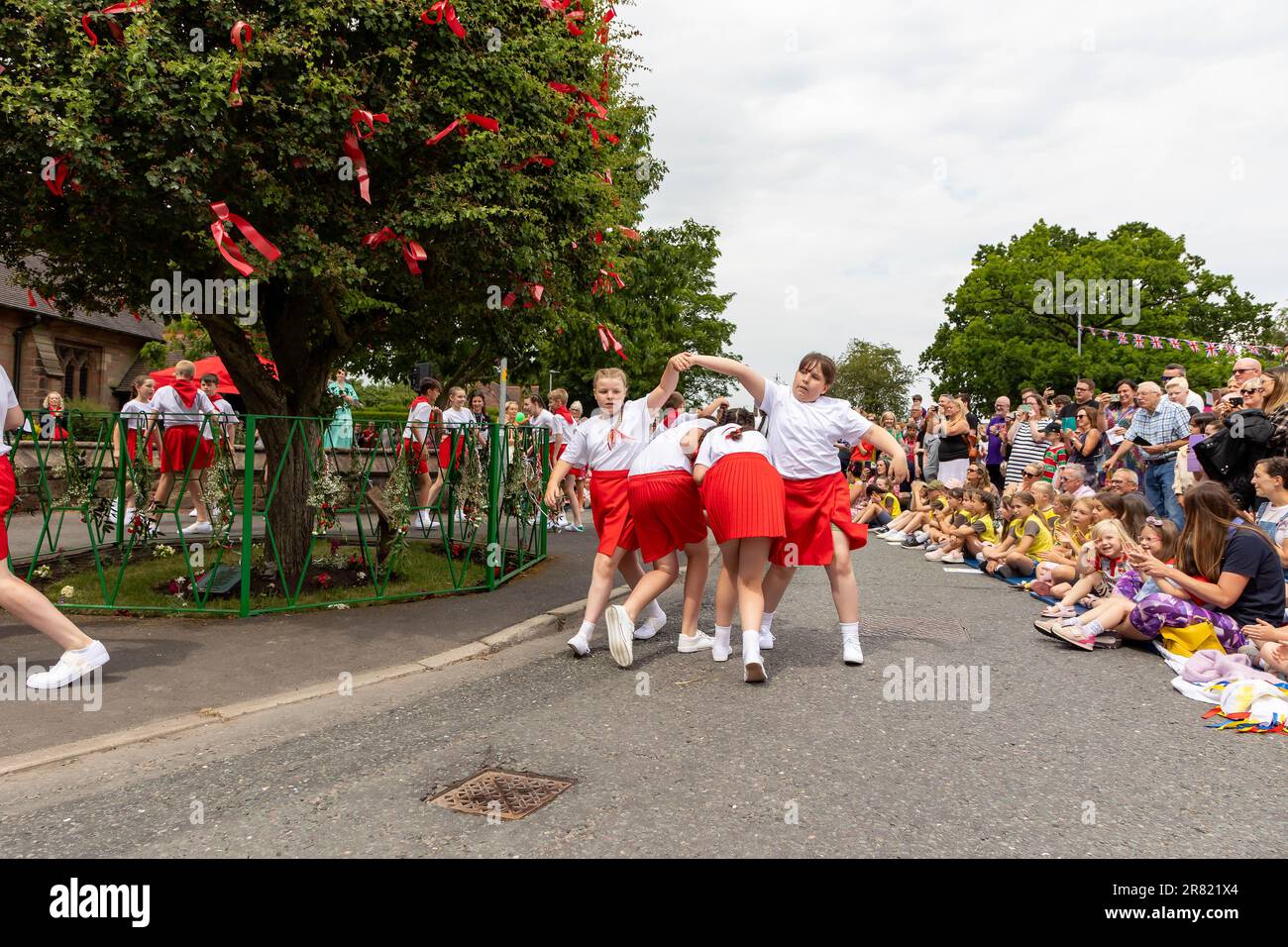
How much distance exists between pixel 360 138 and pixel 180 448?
9.60 feet

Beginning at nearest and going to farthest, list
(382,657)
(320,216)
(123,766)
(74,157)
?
(123,766) → (74,157) → (382,657) → (320,216)

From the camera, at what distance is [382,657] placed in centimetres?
594

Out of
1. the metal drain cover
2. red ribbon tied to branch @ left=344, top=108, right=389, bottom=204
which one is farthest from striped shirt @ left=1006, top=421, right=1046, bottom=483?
the metal drain cover

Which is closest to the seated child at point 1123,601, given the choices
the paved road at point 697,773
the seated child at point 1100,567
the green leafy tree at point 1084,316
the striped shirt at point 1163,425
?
the seated child at point 1100,567

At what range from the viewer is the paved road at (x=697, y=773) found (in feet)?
10.8

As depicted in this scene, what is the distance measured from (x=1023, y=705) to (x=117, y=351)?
40529mm

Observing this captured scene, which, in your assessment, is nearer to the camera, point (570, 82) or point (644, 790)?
point (644, 790)

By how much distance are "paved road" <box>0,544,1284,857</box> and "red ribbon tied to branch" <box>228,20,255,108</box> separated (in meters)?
3.66

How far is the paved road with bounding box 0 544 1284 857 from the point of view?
330 cm

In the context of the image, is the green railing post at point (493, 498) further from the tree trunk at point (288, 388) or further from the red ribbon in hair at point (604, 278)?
the red ribbon in hair at point (604, 278)

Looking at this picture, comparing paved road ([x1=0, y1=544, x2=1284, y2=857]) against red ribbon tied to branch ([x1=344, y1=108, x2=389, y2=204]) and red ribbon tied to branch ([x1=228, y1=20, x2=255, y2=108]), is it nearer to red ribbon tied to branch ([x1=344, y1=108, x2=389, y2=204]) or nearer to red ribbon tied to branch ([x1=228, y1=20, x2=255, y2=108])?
red ribbon tied to branch ([x1=344, y1=108, x2=389, y2=204])
